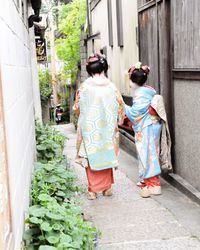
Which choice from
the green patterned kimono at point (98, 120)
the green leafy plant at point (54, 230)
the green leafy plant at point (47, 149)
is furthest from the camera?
the green leafy plant at point (47, 149)

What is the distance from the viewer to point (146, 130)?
6.40 metres

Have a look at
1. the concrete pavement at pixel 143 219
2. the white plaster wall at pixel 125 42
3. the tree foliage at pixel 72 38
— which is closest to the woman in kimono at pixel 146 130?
the concrete pavement at pixel 143 219

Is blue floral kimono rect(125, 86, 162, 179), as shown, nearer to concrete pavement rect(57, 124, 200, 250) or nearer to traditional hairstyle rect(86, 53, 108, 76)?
concrete pavement rect(57, 124, 200, 250)

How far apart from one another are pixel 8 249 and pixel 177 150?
15.2 feet

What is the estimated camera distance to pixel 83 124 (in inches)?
249

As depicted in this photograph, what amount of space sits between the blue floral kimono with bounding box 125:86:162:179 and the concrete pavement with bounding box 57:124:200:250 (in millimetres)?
420

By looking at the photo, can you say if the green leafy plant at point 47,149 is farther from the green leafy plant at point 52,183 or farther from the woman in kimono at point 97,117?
the green leafy plant at point 52,183

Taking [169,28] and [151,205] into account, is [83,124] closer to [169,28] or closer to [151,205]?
[151,205]

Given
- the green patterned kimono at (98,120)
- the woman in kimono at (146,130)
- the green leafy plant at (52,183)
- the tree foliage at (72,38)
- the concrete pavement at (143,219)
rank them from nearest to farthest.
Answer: the green leafy plant at (52,183)
the concrete pavement at (143,219)
the green patterned kimono at (98,120)
the woman in kimono at (146,130)
the tree foliage at (72,38)

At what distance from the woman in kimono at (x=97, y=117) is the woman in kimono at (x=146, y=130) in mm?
314

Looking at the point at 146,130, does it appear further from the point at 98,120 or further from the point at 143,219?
the point at 143,219

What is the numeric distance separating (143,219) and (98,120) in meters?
1.57

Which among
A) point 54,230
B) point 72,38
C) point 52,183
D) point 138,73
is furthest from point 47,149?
point 72,38

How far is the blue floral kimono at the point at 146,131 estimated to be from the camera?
20.9ft
